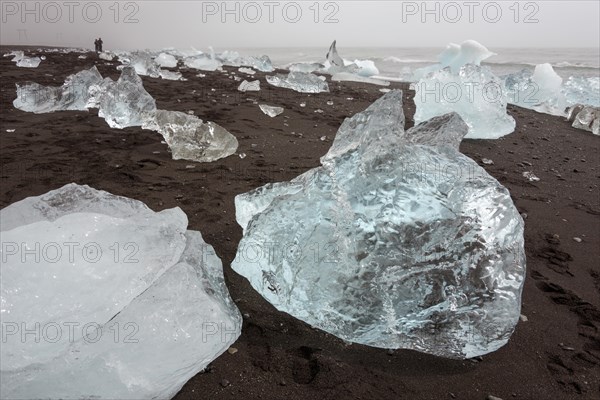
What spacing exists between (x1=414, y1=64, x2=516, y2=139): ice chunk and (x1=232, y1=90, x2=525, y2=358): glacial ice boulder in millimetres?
3328

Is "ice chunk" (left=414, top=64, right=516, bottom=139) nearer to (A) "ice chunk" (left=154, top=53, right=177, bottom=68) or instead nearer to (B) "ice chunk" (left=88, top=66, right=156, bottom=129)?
(B) "ice chunk" (left=88, top=66, right=156, bottom=129)

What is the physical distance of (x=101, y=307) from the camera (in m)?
1.41

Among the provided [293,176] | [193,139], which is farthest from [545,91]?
[193,139]

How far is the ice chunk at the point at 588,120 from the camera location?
577 cm

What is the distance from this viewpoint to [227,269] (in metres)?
2.07

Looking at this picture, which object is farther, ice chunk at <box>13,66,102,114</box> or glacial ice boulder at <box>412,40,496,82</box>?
glacial ice boulder at <box>412,40,496,82</box>

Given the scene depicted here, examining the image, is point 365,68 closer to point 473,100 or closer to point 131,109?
point 473,100

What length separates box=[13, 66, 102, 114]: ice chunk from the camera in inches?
190

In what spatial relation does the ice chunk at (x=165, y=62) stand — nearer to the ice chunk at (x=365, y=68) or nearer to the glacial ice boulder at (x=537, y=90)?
the ice chunk at (x=365, y=68)

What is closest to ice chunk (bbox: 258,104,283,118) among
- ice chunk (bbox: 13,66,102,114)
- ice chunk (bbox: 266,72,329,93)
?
ice chunk (bbox: 13,66,102,114)

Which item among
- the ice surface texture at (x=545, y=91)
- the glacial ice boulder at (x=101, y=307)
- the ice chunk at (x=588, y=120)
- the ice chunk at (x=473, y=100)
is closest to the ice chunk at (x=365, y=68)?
the ice surface texture at (x=545, y=91)

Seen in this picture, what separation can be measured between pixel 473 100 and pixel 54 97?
206 inches

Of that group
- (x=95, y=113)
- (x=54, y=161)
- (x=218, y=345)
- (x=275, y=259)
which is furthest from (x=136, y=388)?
(x=95, y=113)

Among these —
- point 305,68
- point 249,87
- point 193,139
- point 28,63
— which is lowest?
point 193,139
